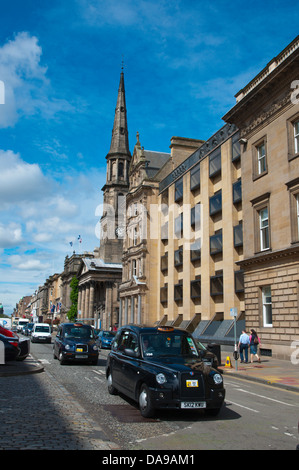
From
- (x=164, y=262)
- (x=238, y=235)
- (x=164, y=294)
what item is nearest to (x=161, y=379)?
(x=238, y=235)

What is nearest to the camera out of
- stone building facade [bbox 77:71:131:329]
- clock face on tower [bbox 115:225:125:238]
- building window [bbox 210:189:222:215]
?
building window [bbox 210:189:222:215]

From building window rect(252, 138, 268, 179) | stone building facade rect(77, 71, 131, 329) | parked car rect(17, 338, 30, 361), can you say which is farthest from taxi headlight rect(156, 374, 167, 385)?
stone building facade rect(77, 71, 131, 329)

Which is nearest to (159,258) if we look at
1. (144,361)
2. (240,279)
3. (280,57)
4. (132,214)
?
(132,214)

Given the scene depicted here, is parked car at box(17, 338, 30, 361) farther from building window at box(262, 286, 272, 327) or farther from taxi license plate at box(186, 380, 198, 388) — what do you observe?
building window at box(262, 286, 272, 327)

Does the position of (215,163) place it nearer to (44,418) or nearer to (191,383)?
(191,383)

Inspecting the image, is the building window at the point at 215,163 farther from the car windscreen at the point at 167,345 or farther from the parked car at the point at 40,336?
the car windscreen at the point at 167,345

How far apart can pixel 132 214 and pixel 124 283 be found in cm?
957

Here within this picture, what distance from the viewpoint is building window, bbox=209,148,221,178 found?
116 feet

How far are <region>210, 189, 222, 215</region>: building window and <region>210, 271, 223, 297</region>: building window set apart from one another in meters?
5.23

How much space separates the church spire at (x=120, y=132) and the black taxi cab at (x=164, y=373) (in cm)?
8341

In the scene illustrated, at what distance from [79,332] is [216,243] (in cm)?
1813

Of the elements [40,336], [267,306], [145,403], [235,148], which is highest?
[235,148]

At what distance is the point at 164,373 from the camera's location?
26.6 ft

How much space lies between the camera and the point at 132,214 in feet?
186
